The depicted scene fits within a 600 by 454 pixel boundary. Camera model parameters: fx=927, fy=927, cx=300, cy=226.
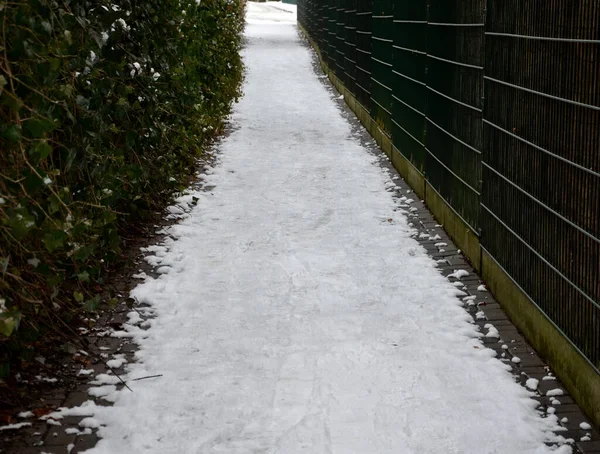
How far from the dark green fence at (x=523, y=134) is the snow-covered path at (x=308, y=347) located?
52cm

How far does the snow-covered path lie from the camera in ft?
13.4

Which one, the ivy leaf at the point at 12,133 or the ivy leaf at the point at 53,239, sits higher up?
the ivy leaf at the point at 12,133

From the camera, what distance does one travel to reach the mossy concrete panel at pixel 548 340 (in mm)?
4191

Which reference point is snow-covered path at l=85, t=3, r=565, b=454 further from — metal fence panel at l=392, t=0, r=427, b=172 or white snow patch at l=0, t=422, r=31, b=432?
metal fence panel at l=392, t=0, r=427, b=172

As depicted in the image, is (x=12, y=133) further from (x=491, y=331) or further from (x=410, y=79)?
(x=410, y=79)

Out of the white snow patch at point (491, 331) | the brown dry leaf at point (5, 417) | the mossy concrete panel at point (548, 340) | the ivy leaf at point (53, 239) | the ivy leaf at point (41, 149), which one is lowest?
the white snow patch at point (491, 331)

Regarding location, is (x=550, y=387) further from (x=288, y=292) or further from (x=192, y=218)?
(x=192, y=218)

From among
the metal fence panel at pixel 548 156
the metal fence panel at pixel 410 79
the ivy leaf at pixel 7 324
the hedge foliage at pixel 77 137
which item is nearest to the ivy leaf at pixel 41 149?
the hedge foliage at pixel 77 137

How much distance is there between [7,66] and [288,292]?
2898mm

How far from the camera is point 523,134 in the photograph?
5414mm

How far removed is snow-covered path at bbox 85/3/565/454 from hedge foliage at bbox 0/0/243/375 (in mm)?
559

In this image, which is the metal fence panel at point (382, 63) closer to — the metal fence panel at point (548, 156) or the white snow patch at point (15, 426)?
the metal fence panel at point (548, 156)

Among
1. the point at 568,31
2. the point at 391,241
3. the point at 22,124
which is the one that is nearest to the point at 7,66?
the point at 22,124

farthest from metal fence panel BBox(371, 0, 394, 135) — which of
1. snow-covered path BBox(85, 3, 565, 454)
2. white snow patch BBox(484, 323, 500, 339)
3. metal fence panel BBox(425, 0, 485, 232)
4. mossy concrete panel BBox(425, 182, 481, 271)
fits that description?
white snow patch BBox(484, 323, 500, 339)
